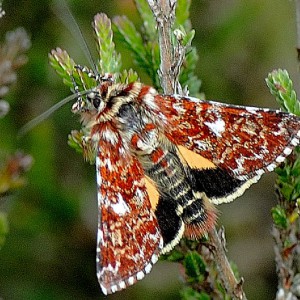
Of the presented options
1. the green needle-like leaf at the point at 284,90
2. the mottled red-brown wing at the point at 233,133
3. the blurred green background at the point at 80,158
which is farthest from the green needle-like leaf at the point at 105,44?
the blurred green background at the point at 80,158

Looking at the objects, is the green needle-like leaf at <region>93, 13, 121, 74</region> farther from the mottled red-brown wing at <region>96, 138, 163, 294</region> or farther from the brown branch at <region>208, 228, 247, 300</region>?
the brown branch at <region>208, 228, 247, 300</region>

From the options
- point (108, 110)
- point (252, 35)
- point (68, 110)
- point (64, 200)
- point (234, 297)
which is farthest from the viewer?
point (252, 35)

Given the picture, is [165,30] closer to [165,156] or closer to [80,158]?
[165,156]

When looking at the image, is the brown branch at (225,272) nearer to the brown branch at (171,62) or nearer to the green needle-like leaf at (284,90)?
the brown branch at (171,62)

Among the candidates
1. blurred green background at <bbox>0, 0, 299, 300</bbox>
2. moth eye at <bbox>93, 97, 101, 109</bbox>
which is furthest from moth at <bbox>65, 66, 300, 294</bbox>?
blurred green background at <bbox>0, 0, 299, 300</bbox>

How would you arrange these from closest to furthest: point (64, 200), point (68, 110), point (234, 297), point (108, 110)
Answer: point (234, 297) < point (108, 110) < point (64, 200) < point (68, 110)

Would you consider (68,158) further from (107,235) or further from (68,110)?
(107,235)

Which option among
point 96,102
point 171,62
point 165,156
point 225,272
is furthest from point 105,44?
point 225,272

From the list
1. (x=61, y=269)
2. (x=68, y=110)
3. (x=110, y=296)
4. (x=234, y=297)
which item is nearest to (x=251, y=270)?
(x=110, y=296)
